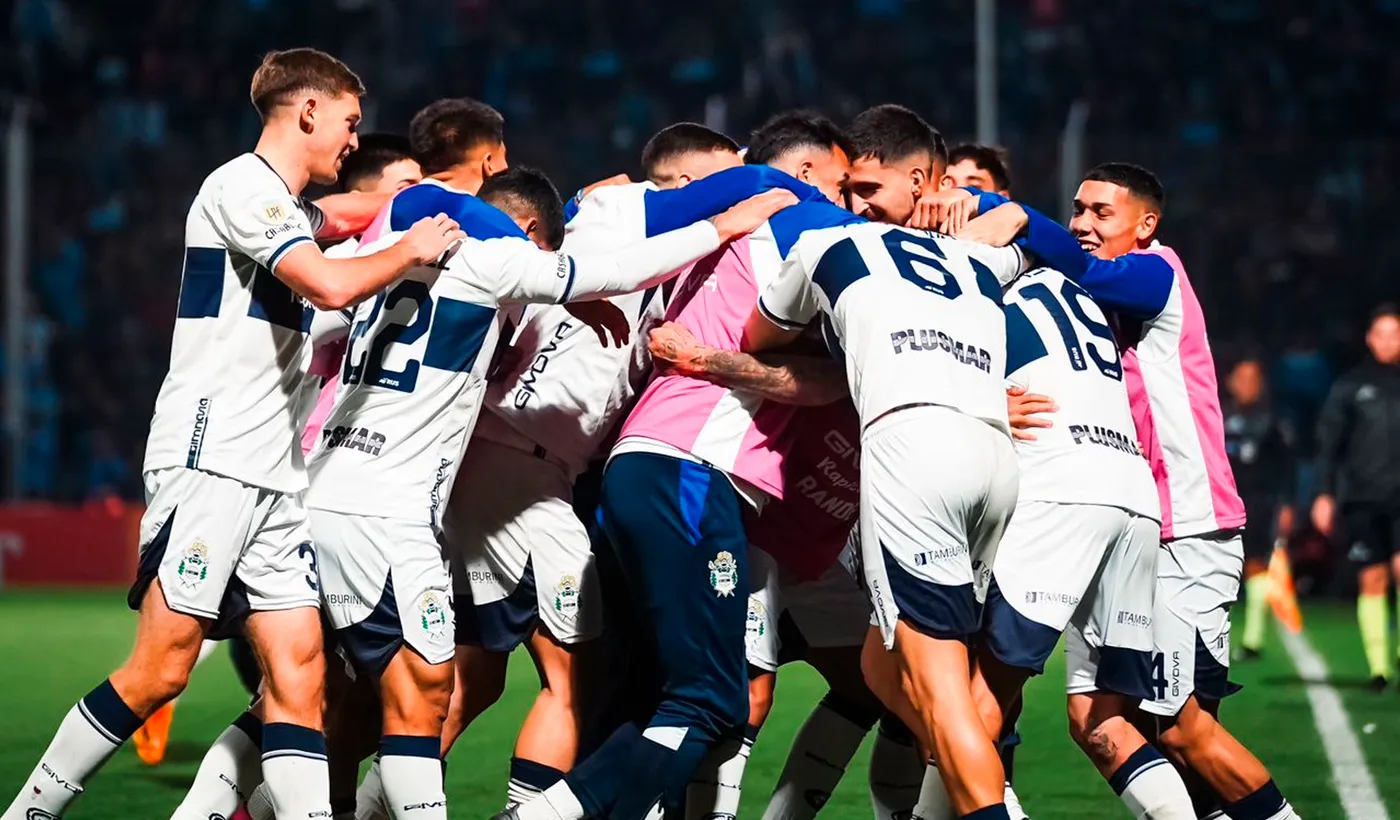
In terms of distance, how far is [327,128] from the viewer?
496cm

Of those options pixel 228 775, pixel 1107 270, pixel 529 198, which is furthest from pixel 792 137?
pixel 228 775

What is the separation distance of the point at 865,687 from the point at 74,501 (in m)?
14.6

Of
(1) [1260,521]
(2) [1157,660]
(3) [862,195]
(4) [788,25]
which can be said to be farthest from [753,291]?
(4) [788,25]

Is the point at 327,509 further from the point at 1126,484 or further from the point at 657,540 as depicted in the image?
the point at 1126,484

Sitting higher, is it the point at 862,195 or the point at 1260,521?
the point at 862,195

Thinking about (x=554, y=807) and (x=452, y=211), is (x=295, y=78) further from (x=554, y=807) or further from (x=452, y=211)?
(x=554, y=807)

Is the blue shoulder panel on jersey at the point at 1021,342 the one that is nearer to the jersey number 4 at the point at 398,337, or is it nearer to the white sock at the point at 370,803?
the jersey number 4 at the point at 398,337

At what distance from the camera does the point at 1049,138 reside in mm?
18844

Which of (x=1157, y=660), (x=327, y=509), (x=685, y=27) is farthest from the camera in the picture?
(x=685, y=27)

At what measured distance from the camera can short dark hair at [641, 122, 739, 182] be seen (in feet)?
19.6

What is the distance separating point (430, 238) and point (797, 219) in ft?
3.67

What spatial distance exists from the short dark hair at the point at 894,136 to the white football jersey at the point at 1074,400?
19.5 inches

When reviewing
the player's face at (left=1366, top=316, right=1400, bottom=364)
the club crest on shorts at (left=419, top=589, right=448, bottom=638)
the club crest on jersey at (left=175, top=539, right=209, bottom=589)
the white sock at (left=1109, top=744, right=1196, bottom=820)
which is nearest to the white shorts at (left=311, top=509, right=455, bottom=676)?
the club crest on shorts at (left=419, top=589, right=448, bottom=638)

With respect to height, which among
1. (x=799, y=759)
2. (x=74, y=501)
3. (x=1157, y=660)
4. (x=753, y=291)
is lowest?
(x=74, y=501)
